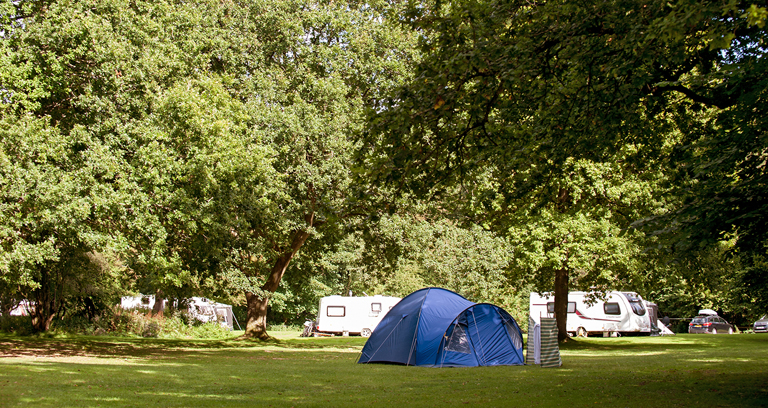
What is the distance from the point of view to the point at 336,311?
4222 cm

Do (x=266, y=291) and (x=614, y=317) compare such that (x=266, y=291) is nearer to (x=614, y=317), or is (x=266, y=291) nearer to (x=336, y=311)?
(x=336, y=311)

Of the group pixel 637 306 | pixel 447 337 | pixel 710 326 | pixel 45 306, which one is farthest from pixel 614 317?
pixel 45 306

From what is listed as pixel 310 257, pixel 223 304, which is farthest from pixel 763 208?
pixel 223 304

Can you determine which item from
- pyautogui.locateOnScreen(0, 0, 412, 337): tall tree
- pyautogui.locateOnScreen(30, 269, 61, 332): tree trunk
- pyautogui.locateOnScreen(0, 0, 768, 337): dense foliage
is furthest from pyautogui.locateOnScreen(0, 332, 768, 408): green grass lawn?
pyautogui.locateOnScreen(30, 269, 61, 332): tree trunk

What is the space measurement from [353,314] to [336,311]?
1.21 m

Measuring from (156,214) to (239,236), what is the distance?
368cm

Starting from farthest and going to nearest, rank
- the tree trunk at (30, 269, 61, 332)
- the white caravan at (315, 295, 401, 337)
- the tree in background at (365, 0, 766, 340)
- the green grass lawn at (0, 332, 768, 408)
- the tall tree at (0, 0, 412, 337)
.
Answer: the white caravan at (315, 295, 401, 337) → the tree trunk at (30, 269, 61, 332) → the tall tree at (0, 0, 412, 337) → the green grass lawn at (0, 332, 768, 408) → the tree in background at (365, 0, 766, 340)

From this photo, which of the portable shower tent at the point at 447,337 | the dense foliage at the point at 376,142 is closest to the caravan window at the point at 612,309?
the dense foliage at the point at 376,142

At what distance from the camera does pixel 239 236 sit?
2039cm

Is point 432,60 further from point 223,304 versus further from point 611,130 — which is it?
point 223,304

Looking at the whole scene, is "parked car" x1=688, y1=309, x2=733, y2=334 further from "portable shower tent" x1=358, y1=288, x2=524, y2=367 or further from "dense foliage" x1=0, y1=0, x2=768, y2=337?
"portable shower tent" x1=358, y1=288, x2=524, y2=367

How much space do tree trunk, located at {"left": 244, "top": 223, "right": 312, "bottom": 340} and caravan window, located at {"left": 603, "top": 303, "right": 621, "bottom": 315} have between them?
2087cm

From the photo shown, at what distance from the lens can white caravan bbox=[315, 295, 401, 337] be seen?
4194cm

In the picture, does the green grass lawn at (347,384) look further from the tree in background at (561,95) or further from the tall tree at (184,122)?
the tall tree at (184,122)
